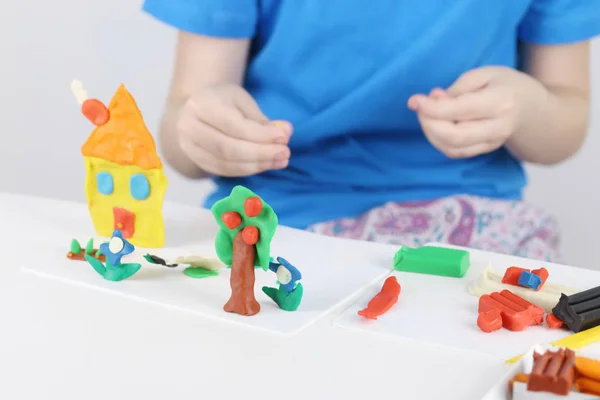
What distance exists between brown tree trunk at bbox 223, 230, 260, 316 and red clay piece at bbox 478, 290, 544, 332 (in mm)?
133

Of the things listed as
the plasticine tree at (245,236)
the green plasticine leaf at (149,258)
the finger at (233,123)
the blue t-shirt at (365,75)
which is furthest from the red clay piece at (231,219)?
the blue t-shirt at (365,75)

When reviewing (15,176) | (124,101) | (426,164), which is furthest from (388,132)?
(15,176)

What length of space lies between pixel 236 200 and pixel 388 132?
0.38 metres

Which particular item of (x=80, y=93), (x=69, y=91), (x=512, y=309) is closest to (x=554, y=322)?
(x=512, y=309)

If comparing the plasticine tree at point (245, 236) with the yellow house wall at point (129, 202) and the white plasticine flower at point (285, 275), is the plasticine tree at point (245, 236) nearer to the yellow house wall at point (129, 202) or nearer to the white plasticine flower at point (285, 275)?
the white plasticine flower at point (285, 275)

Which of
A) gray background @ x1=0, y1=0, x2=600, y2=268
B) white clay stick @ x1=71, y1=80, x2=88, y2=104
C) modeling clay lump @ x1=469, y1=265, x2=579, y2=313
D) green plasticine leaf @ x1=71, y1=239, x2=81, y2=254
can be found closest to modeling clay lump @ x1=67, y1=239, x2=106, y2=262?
green plasticine leaf @ x1=71, y1=239, x2=81, y2=254

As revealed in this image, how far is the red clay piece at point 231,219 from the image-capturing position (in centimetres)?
47

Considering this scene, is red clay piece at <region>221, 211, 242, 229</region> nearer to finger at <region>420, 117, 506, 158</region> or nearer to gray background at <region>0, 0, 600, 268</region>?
finger at <region>420, 117, 506, 158</region>

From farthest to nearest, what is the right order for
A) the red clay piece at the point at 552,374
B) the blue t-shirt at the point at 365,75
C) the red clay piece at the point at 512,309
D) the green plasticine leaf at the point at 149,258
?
the blue t-shirt at the point at 365,75
the green plasticine leaf at the point at 149,258
the red clay piece at the point at 512,309
the red clay piece at the point at 552,374

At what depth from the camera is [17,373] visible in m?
0.39

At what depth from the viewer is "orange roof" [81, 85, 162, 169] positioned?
0.59m

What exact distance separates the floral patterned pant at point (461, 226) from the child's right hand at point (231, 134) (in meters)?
0.12

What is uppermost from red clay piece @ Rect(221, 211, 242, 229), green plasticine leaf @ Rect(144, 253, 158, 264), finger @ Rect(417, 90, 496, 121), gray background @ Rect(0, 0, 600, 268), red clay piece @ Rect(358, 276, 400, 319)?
finger @ Rect(417, 90, 496, 121)

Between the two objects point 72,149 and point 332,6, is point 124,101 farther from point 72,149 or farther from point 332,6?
point 72,149
